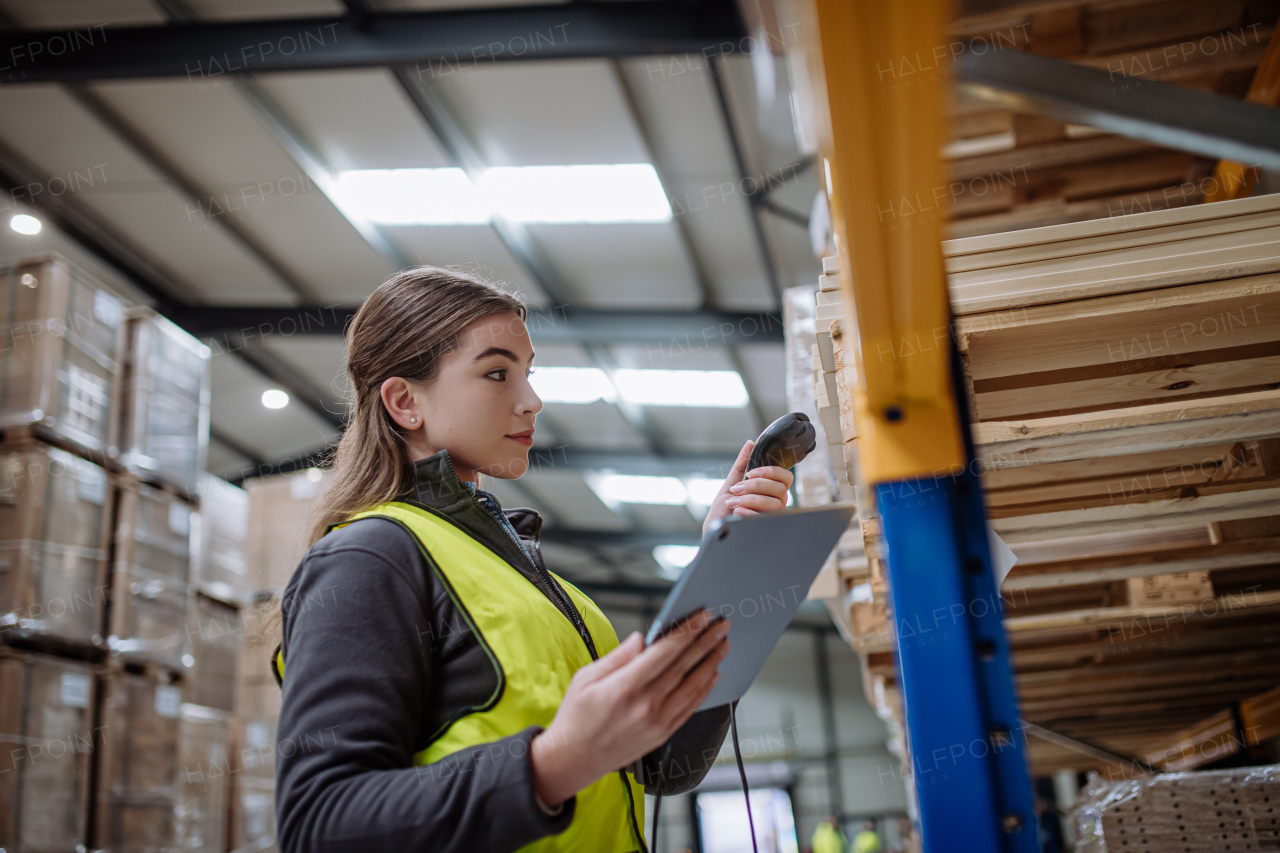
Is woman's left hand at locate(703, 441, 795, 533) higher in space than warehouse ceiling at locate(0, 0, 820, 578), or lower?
lower

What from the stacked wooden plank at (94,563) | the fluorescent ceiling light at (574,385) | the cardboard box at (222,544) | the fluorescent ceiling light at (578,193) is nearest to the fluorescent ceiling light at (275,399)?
the fluorescent ceiling light at (574,385)

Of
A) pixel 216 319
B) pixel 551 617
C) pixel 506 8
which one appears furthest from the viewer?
pixel 216 319

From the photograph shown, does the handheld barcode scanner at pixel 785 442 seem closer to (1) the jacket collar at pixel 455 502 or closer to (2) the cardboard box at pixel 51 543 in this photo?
(1) the jacket collar at pixel 455 502

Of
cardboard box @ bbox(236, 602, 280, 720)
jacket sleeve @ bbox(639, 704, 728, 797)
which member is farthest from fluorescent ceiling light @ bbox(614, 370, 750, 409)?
jacket sleeve @ bbox(639, 704, 728, 797)

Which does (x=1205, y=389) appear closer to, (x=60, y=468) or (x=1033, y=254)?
(x=1033, y=254)

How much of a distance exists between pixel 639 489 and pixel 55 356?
11.3 meters

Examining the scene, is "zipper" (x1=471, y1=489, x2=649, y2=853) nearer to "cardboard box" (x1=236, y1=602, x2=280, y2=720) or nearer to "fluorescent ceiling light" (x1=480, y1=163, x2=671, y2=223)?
"cardboard box" (x1=236, y1=602, x2=280, y2=720)

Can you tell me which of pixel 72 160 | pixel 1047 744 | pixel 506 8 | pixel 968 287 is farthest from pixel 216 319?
pixel 968 287

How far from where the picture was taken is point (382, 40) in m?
6.75

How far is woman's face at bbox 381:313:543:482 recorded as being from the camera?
5.97 ft

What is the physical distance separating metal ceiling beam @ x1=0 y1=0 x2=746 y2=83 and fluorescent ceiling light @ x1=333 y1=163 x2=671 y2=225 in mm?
1387

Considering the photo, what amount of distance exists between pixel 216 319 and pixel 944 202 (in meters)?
10.7

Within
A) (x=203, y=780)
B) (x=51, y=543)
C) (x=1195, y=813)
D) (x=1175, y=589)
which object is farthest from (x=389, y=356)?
(x=203, y=780)

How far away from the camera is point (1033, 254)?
7.06 feet
